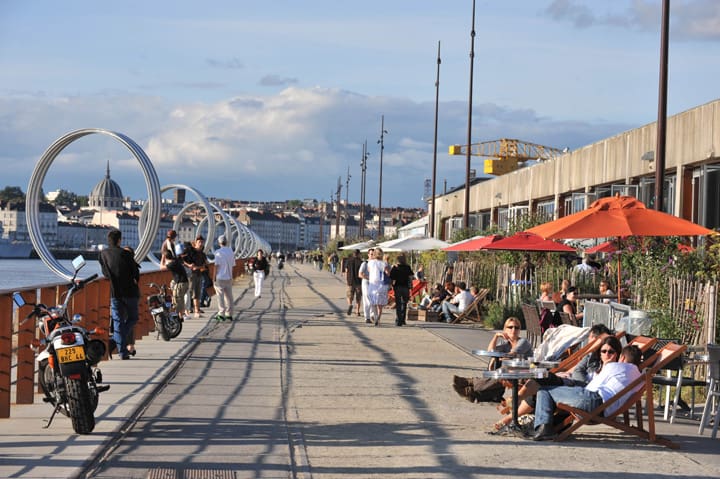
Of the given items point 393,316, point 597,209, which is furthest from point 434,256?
point 597,209

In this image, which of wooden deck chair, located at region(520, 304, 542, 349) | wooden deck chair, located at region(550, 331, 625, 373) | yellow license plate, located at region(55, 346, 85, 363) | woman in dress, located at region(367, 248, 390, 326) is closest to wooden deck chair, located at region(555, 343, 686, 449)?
wooden deck chair, located at region(550, 331, 625, 373)

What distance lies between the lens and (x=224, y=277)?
75.4 feet

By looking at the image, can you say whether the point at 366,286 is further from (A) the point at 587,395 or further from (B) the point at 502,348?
(A) the point at 587,395

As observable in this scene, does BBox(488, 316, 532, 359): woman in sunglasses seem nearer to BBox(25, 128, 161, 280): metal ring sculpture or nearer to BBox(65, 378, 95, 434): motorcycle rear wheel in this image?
BBox(65, 378, 95, 434): motorcycle rear wheel

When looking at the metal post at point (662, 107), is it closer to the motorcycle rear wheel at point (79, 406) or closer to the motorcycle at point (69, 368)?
the motorcycle at point (69, 368)

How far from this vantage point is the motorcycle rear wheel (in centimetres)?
894

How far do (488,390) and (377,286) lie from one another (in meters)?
13.3

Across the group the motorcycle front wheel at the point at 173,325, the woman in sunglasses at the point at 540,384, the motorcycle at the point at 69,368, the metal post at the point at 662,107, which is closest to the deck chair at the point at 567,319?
the metal post at the point at 662,107

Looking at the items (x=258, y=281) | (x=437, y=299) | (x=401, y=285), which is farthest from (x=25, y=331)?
(x=258, y=281)

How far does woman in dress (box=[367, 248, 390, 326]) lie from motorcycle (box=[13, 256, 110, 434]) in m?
15.2

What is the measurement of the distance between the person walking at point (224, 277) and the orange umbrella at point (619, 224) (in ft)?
27.5

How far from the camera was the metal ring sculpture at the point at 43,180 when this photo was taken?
20156 millimetres

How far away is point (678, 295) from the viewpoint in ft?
48.1

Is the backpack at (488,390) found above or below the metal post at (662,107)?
below
